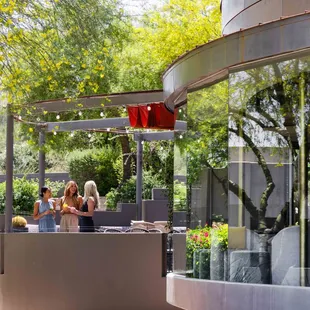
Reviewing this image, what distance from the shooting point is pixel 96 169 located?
34906mm

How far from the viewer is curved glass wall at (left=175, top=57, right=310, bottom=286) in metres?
7.71

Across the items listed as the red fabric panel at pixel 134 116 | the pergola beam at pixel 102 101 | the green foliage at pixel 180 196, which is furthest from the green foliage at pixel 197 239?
the red fabric panel at pixel 134 116

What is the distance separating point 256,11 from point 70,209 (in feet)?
17.1

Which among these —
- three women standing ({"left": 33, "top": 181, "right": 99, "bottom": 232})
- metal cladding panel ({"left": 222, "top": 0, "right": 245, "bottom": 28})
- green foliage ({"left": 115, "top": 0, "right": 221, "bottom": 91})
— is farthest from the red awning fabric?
green foliage ({"left": 115, "top": 0, "right": 221, "bottom": 91})

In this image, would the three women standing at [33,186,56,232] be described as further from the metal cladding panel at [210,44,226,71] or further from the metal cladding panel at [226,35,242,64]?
the metal cladding panel at [226,35,242,64]

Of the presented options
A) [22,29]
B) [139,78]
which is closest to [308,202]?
[22,29]

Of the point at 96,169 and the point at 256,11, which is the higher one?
the point at 256,11

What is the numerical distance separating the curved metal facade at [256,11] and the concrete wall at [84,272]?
11.8 ft

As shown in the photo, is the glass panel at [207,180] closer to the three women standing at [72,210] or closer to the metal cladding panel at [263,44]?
the metal cladding panel at [263,44]

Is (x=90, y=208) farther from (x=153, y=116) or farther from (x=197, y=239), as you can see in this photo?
(x=197, y=239)


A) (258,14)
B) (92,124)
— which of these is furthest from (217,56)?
(92,124)

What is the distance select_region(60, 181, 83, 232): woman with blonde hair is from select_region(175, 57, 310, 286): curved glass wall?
5351 millimetres

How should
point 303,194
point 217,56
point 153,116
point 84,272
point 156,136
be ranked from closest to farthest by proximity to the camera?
point 303,194, point 217,56, point 84,272, point 153,116, point 156,136

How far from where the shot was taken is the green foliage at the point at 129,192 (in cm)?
2984
